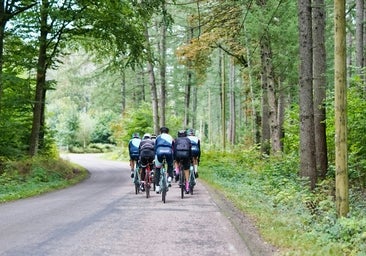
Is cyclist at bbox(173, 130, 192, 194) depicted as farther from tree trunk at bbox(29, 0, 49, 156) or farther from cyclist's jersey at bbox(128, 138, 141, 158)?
tree trunk at bbox(29, 0, 49, 156)

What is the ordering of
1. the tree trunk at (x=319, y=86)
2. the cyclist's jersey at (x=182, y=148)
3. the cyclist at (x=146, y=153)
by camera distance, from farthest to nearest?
1. the cyclist at (x=146, y=153)
2. the cyclist's jersey at (x=182, y=148)
3. the tree trunk at (x=319, y=86)

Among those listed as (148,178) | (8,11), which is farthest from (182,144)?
(8,11)

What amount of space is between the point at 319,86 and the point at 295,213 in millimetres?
5526

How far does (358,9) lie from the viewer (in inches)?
882

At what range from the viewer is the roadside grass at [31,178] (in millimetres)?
15516

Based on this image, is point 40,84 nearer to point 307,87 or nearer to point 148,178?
point 148,178

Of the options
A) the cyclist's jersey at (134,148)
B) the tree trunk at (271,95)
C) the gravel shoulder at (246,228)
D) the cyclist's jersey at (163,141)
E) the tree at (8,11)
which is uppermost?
the tree at (8,11)

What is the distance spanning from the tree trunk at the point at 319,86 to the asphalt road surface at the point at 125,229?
11.4ft

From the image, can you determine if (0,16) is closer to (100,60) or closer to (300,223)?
(100,60)

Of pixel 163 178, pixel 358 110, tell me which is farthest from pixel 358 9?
pixel 163 178

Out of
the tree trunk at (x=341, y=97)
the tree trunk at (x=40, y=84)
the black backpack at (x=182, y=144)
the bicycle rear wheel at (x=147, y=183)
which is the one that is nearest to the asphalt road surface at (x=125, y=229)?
the bicycle rear wheel at (x=147, y=183)

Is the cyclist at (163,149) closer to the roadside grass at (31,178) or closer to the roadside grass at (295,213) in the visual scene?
the roadside grass at (295,213)

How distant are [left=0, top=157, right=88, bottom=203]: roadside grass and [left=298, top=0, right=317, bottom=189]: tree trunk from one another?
8710mm

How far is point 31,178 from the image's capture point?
18422 mm
